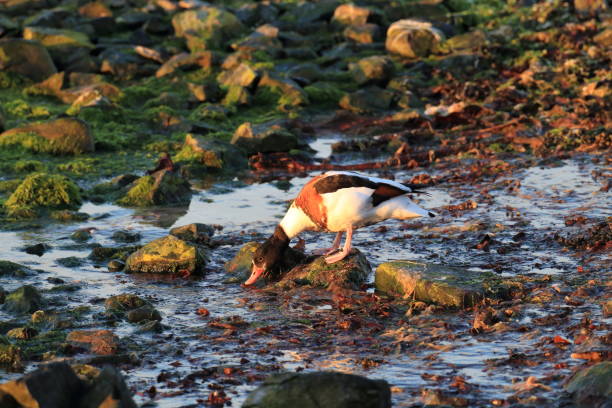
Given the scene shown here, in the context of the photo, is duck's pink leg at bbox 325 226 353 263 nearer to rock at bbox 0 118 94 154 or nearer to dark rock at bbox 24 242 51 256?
dark rock at bbox 24 242 51 256

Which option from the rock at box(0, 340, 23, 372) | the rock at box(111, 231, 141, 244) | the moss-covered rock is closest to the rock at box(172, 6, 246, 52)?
the moss-covered rock

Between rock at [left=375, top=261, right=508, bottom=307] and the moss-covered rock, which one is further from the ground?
rock at [left=375, top=261, right=508, bottom=307]

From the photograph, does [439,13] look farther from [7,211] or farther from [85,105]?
[7,211]

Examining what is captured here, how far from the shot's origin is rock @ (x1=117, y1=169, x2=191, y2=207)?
13250 millimetres

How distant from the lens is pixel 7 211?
12664 millimetres

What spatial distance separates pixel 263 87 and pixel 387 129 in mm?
3169

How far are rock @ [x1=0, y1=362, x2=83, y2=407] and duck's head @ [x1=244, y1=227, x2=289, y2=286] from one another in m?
3.96

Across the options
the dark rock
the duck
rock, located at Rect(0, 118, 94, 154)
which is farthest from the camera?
rock, located at Rect(0, 118, 94, 154)

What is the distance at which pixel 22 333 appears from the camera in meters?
8.07

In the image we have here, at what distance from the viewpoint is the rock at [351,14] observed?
24.2 m

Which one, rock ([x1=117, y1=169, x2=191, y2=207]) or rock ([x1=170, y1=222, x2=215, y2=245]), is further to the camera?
rock ([x1=117, y1=169, x2=191, y2=207])

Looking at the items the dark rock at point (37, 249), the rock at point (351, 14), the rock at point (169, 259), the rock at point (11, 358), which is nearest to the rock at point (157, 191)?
the dark rock at point (37, 249)

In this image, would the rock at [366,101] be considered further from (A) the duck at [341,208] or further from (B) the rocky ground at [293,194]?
(A) the duck at [341,208]

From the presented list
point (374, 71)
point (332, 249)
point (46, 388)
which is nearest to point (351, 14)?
point (374, 71)
